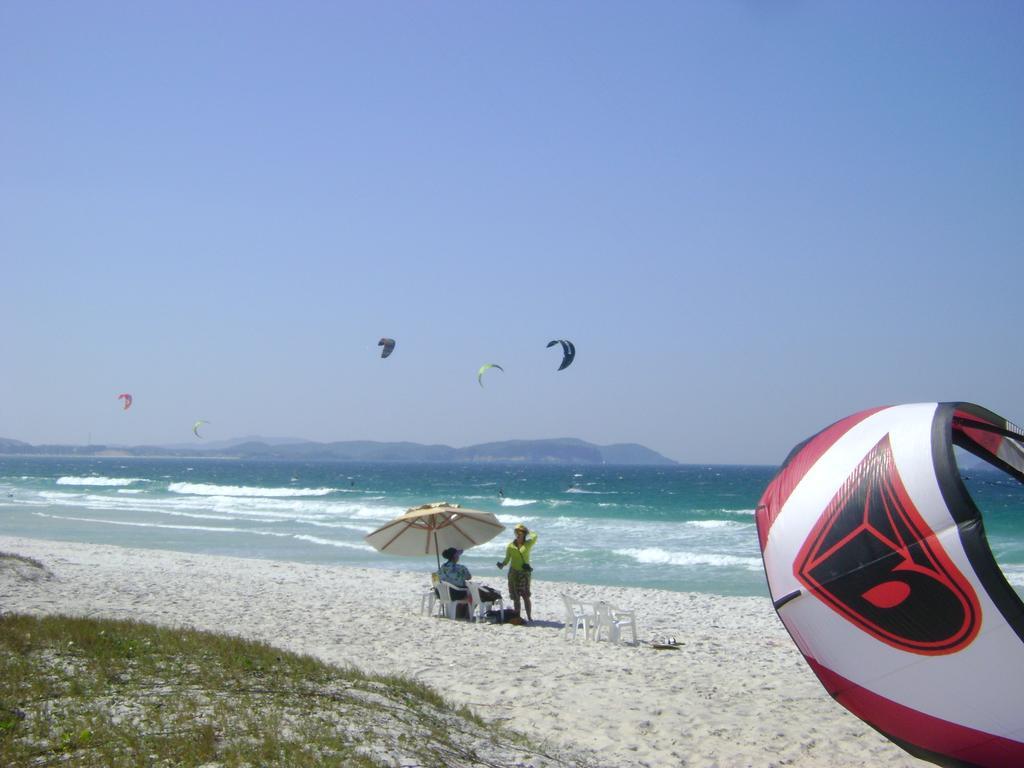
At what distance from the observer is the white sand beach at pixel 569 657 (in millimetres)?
6605

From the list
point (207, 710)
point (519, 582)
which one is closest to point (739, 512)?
Result: point (519, 582)

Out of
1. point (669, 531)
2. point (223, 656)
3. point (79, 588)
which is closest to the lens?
point (223, 656)

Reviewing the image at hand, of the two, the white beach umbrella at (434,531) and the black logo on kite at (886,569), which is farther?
the white beach umbrella at (434,531)

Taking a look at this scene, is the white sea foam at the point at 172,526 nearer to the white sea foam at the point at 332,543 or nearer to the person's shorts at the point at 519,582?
the white sea foam at the point at 332,543

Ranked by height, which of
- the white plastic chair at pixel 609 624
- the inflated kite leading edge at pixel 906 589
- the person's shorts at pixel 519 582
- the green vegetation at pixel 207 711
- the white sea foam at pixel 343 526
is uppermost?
the inflated kite leading edge at pixel 906 589

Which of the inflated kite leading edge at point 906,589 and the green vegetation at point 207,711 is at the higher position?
the inflated kite leading edge at point 906,589

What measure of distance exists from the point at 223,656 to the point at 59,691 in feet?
4.55

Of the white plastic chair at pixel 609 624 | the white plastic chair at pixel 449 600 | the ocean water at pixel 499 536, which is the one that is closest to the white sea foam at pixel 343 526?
the ocean water at pixel 499 536

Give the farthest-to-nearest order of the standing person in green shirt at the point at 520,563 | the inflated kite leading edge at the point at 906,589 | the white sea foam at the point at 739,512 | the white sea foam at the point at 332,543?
the white sea foam at the point at 739,512
the white sea foam at the point at 332,543
the standing person in green shirt at the point at 520,563
the inflated kite leading edge at the point at 906,589

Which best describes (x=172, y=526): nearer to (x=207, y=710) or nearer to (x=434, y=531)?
(x=434, y=531)

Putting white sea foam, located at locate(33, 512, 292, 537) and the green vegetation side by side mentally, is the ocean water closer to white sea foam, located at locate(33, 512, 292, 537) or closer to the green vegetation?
white sea foam, located at locate(33, 512, 292, 537)

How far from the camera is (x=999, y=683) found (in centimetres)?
409

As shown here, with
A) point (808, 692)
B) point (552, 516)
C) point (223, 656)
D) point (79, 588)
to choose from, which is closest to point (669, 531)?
point (552, 516)

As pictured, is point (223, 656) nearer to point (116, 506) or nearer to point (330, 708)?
point (330, 708)
